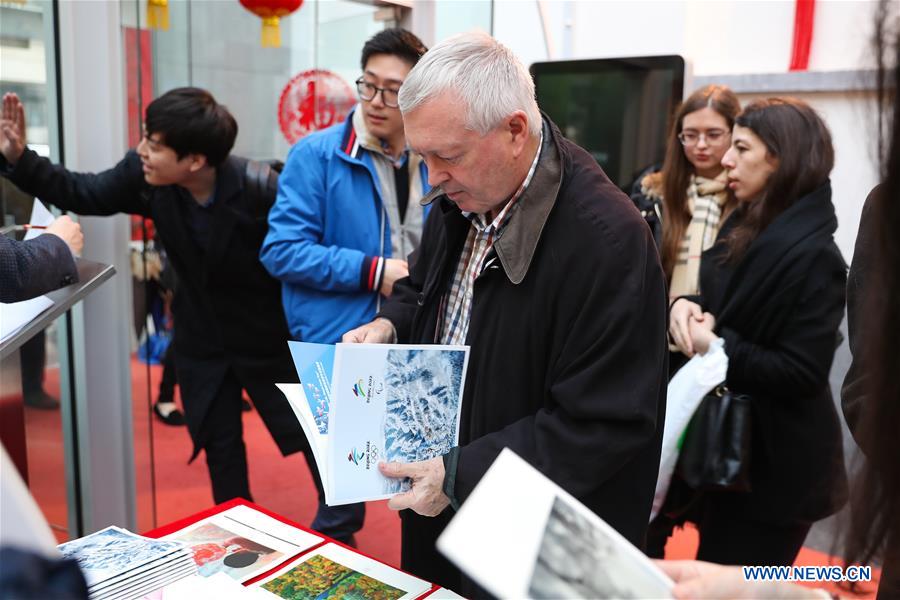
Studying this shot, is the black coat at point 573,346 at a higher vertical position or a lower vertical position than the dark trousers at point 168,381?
higher

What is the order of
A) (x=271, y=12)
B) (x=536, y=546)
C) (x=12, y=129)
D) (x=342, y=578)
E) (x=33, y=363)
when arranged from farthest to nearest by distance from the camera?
(x=271, y=12), (x=33, y=363), (x=12, y=129), (x=342, y=578), (x=536, y=546)

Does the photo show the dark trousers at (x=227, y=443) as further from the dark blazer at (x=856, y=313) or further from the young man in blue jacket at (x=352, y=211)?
the dark blazer at (x=856, y=313)

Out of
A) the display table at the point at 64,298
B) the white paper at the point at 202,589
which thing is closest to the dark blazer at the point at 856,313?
the white paper at the point at 202,589

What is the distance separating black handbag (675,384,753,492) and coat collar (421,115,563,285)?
3.38ft

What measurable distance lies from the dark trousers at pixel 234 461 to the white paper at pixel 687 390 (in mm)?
1118

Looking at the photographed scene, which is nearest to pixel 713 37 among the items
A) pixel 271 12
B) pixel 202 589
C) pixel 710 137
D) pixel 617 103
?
pixel 617 103

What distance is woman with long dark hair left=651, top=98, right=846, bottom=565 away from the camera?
2.08 meters

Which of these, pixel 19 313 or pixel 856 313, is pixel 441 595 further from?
pixel 19 313

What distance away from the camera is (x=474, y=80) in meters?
1.32

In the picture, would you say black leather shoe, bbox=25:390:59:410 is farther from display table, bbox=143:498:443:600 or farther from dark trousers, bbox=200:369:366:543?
display table, bbox=143:498:443:600

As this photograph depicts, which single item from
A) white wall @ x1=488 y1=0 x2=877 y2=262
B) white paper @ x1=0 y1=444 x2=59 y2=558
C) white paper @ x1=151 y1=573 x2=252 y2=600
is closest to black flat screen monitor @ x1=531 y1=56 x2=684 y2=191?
white wall @ x1=488 y1=0 x2=877 y2=262

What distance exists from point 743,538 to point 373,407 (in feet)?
4.62

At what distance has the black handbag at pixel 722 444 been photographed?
2125 millimetres

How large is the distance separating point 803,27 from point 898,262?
335 centimetres
